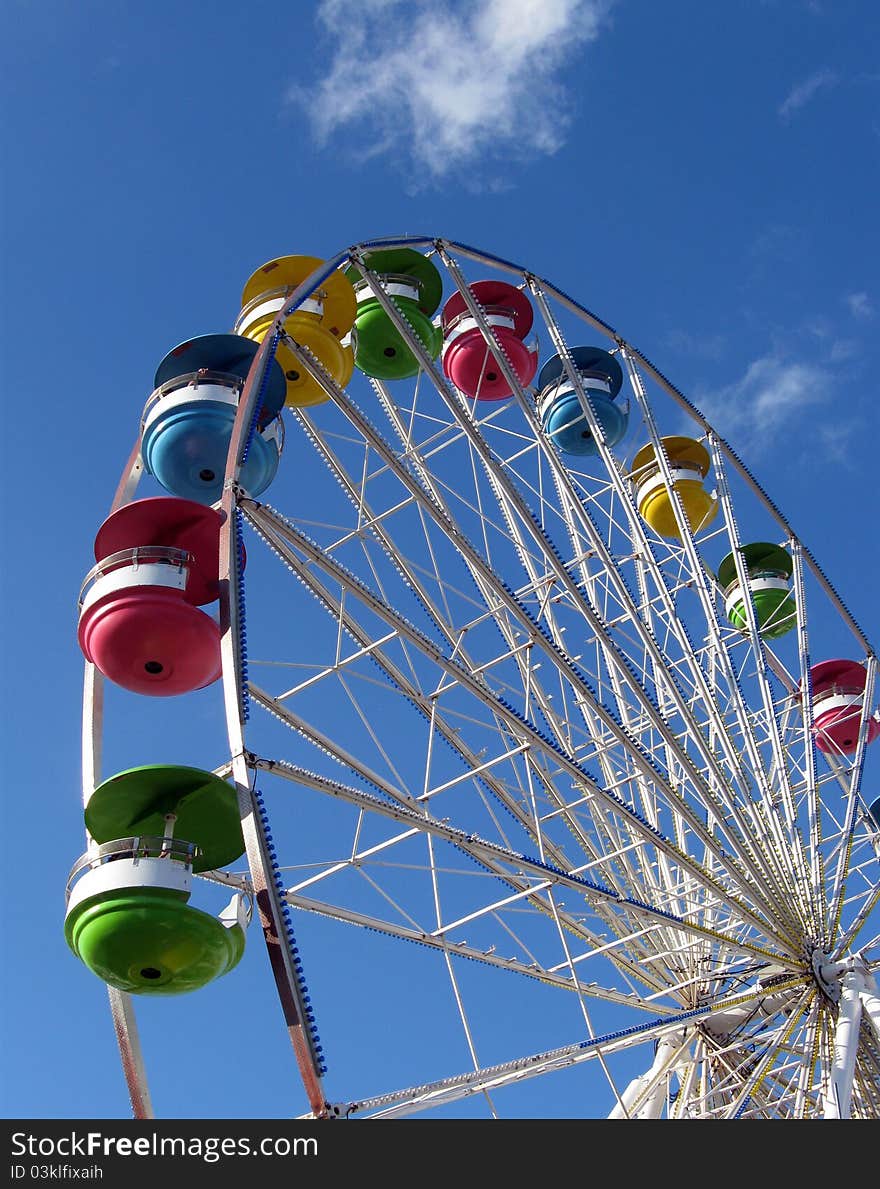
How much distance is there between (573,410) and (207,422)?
757 centimetres

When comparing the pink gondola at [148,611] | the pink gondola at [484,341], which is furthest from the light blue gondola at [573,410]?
the pink gondola at [148,611]

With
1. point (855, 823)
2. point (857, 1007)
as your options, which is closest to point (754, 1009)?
point (857, 1007)

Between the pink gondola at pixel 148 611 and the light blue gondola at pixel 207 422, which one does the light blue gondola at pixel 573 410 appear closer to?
the light blue gondola at pixel 207 422

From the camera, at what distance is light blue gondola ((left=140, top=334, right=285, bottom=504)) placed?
1066cm

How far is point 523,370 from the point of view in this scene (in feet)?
53.6

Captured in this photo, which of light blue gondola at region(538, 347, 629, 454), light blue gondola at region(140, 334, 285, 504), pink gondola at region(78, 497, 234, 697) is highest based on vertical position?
light blue gondola at region(538, 347, 629, 454)

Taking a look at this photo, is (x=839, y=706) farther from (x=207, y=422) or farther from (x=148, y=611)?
(x=148, y=611)

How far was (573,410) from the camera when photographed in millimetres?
16969

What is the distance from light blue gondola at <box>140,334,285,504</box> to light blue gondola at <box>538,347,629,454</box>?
257 inches

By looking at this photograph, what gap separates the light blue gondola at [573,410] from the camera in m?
17.0

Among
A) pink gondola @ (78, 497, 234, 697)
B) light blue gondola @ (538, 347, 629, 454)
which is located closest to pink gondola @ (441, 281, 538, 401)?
light blue gondola @ (538, 347, 629, 454)

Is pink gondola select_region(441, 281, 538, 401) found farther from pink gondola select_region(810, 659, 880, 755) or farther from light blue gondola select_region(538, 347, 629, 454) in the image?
pink gondola select_region(810, 659, 880, 755)

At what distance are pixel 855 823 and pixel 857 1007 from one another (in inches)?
113

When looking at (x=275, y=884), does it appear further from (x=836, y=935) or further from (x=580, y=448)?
(x=580, y=448)
